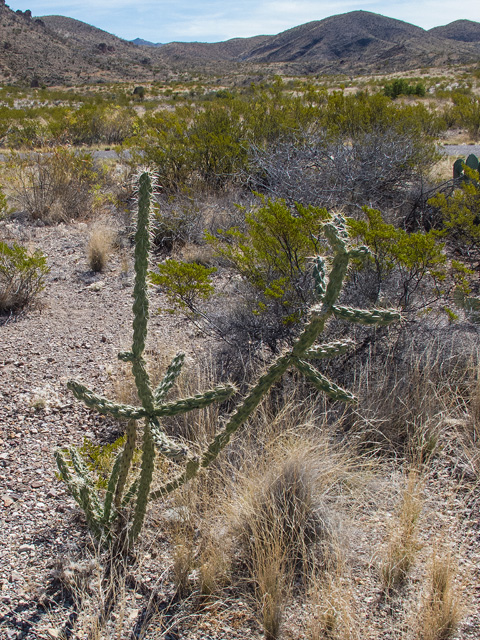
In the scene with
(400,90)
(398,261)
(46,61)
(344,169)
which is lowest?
(398,261)

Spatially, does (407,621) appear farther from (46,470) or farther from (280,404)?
(46,470)

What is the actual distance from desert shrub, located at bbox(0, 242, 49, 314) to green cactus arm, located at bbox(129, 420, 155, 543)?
11.2 ft

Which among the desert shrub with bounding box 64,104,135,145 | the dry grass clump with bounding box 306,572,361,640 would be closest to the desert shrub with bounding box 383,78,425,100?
the desert shrub with bounding box 64,104,135,145

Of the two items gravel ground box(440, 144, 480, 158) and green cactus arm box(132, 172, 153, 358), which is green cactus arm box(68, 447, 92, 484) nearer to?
green cactus arm box(132, 172, 153, 358)

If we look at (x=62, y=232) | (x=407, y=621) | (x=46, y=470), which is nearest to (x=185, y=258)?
(x=62, y=232)

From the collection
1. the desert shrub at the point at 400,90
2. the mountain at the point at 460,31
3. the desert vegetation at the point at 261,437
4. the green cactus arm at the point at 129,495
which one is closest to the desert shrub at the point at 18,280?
the desert vegetation at the point at 261,437

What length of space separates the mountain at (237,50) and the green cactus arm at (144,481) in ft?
176

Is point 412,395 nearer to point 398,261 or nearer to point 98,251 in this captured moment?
point 398,261

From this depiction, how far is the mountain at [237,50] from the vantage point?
59281 mm

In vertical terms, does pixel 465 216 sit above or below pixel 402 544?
above

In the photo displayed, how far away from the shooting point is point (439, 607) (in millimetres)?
2074

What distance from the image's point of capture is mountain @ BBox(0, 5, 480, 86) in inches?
2334

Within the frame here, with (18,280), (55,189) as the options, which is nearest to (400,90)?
(55,189)

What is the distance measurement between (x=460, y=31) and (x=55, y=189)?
13781 centimetres
